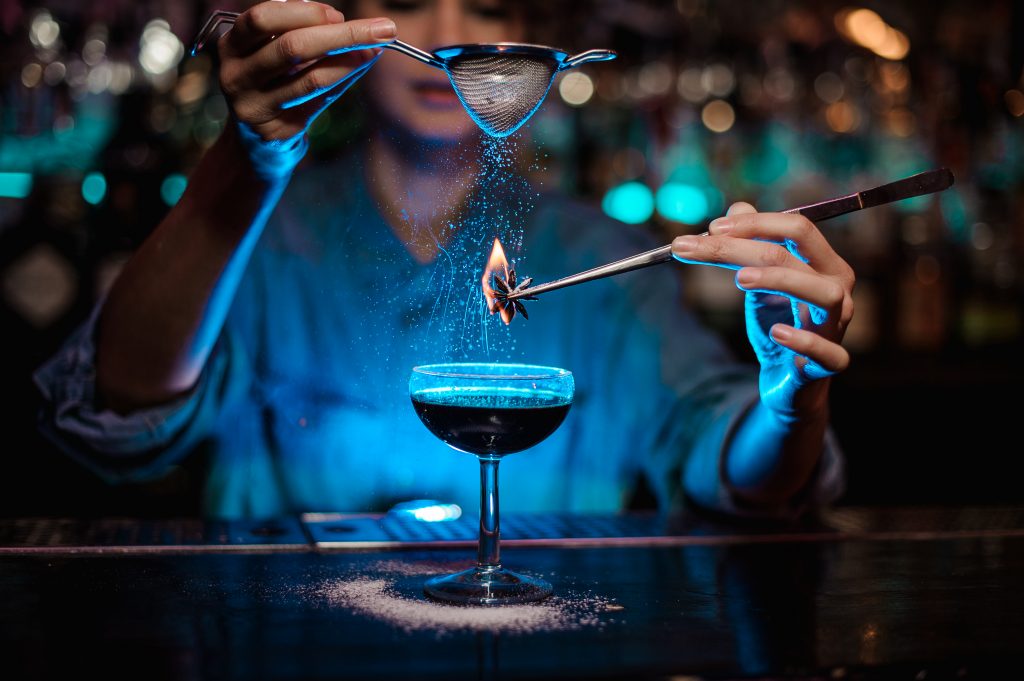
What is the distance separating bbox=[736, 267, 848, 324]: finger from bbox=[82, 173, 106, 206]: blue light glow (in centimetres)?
257

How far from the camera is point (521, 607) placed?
1.06 m

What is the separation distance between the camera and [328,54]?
44.3 inches

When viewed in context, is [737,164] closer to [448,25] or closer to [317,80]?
[448,25]

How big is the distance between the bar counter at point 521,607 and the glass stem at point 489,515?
9cm

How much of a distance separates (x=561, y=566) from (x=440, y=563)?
0.15m

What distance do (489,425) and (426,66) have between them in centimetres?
74

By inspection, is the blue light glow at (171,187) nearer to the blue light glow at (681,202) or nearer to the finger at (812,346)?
the blue light glow at (681,202)

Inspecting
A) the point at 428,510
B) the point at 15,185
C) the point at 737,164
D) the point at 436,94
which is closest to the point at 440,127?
the point at 436,94

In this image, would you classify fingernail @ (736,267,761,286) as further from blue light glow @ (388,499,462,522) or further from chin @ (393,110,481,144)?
blue light glow @ (388,499,462,522)

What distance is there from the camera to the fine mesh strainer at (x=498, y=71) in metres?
1.19

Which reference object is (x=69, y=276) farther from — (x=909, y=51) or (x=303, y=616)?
(x=909, y=51)

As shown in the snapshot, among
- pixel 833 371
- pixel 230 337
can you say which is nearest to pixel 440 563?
pixel 833 371

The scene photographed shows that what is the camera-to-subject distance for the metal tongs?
114 centimetres

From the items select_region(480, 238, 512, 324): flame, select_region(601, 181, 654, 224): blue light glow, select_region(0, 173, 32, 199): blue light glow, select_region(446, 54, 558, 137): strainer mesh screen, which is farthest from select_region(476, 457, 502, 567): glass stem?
select_region(601, 181, 654, 224): blue light glow
